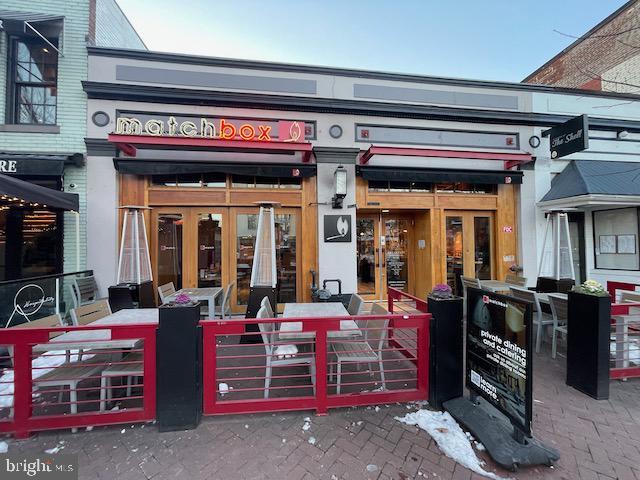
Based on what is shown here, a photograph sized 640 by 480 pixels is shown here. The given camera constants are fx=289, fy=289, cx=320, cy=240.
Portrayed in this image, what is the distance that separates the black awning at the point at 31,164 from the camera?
589cm

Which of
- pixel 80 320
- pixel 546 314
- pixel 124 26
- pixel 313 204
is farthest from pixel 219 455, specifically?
pixel 124 26

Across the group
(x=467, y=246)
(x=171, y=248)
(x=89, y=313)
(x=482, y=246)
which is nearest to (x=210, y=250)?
(x=171, y=248)

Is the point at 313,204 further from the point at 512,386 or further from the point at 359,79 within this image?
the point at 512,386

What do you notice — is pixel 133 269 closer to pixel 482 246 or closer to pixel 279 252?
pixel 279 252

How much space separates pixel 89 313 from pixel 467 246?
8393mm

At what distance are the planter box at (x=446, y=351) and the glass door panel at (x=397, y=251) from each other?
5042mm

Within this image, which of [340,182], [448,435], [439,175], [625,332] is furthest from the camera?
[439,175]

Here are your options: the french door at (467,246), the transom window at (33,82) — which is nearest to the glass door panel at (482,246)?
the french door at (467,246)

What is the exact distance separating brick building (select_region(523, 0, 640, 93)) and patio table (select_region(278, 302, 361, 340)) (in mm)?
10536

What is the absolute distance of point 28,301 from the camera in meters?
4.95

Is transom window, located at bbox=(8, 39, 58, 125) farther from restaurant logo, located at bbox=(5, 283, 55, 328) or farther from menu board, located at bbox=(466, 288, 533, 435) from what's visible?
menu board, located at bbox=(466, 288, 533, 435)

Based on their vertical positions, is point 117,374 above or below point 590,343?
below

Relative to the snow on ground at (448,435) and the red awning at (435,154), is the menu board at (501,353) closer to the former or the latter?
the snow on ground at (448,435)

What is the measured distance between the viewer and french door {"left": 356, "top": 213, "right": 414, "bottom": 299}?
26.8 ft
